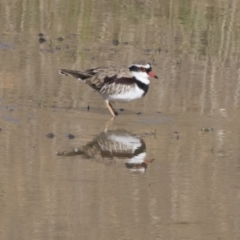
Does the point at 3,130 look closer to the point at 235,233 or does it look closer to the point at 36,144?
the point at 36,144

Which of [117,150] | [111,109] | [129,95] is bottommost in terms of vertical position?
[117,150]

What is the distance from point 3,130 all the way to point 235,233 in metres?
3.44

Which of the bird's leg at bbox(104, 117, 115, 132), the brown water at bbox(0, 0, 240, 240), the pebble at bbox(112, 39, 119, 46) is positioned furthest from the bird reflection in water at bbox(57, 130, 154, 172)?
the pebble at bbox(112, 39, 119, 46)

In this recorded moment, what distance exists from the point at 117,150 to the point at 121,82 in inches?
74.0

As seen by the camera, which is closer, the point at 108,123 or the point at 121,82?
the point at 108,123

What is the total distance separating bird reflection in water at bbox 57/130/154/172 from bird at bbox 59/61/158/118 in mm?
1012

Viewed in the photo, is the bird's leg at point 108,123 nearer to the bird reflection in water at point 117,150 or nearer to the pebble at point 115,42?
the bird reflection in water at point 117,150

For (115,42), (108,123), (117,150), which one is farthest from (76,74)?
(115,42)

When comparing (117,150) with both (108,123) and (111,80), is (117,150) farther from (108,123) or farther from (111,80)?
(111,80)

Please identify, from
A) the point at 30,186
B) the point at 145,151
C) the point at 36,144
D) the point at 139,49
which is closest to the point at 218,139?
the point at 145,151

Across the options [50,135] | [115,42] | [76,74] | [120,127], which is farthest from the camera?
[115,42]

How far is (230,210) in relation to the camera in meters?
8.70

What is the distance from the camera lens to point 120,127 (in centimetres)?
1127

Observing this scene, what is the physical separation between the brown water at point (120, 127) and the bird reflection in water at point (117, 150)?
0.02 metres
